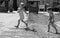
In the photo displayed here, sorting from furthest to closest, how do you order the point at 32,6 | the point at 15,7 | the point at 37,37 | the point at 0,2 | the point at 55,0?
the point at 15,7 → the point at 55,0 → the point at 0,2 → the point at 32,6 → the point at 37,37

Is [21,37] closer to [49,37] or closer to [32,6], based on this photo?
[49,37]

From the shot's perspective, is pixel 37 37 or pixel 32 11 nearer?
pixel 37 37

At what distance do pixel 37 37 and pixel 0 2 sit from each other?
2364cm

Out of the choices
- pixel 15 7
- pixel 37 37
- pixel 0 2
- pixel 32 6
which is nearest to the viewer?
pixel 37 37

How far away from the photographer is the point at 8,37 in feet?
19.3

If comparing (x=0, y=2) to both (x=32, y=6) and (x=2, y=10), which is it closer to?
(x=2, y=10)

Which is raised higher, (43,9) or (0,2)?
(0,2)

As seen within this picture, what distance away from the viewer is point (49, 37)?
5875 millimetres

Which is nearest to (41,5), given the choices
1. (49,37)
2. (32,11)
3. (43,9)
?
(43,9)

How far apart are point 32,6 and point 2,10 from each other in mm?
7533

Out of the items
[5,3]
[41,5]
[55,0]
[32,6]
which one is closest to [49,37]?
[32,6]

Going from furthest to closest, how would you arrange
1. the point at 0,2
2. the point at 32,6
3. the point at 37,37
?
the point at 0,2, the point at 32,6, the point at 37,37

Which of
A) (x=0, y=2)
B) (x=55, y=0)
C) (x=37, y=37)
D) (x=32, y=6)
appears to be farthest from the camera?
(x=55, y=0)

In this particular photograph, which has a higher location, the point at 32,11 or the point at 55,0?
the point at 55,0
